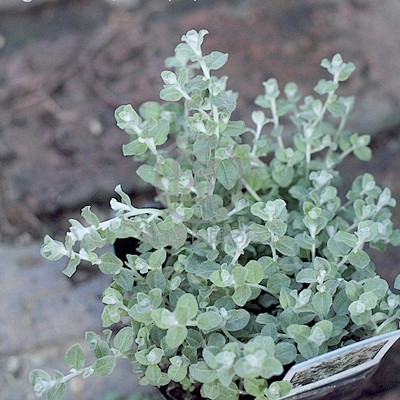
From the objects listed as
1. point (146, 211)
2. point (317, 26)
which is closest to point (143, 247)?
point (146, 211)

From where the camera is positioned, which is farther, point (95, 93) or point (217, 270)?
point (95, 93)

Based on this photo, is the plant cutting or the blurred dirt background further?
the blurred dirt background

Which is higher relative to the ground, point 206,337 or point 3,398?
point 206,337

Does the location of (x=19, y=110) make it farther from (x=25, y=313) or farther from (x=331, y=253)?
(x=331, y=253)

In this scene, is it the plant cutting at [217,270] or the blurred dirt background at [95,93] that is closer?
the plant cutting at [217,270]
